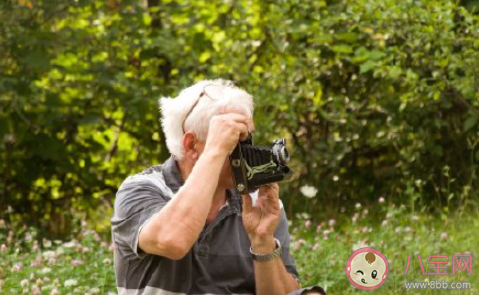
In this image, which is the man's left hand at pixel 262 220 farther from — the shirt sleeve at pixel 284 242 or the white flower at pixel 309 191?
the white flower at pixel 309 191

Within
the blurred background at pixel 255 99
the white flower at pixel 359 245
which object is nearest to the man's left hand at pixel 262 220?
the white flower at pixel 359 245

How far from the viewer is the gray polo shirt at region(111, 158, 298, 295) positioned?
2.58 m

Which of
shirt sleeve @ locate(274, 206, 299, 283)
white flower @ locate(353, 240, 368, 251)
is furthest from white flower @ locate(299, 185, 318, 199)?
shirt sleeve @ locate(274, 206, 299, 283)

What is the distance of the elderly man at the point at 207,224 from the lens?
2.57 metres

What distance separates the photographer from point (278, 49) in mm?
6117

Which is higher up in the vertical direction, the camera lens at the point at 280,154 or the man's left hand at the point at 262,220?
the camera lens at the point at 280,154

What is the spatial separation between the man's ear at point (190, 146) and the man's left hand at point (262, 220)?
0.67 feet

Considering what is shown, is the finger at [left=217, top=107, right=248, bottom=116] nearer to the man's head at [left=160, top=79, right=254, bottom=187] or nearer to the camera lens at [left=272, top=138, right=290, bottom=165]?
the man's head at [left=160, top=79, right=254, bottom=187]

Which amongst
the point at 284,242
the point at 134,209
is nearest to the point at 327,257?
the point at 284,242

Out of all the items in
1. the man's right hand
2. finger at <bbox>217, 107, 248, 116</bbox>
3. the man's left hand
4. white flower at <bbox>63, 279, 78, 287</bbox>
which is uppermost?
finger at <bbox>217, 107, 248, 116</bbox>

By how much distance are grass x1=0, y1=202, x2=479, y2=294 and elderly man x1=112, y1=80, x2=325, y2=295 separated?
4.07 ft

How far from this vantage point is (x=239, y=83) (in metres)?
6.05

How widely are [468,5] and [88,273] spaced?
3.03 m

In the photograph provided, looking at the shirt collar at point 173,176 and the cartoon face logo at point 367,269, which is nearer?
the shirt collar at point 173,176
